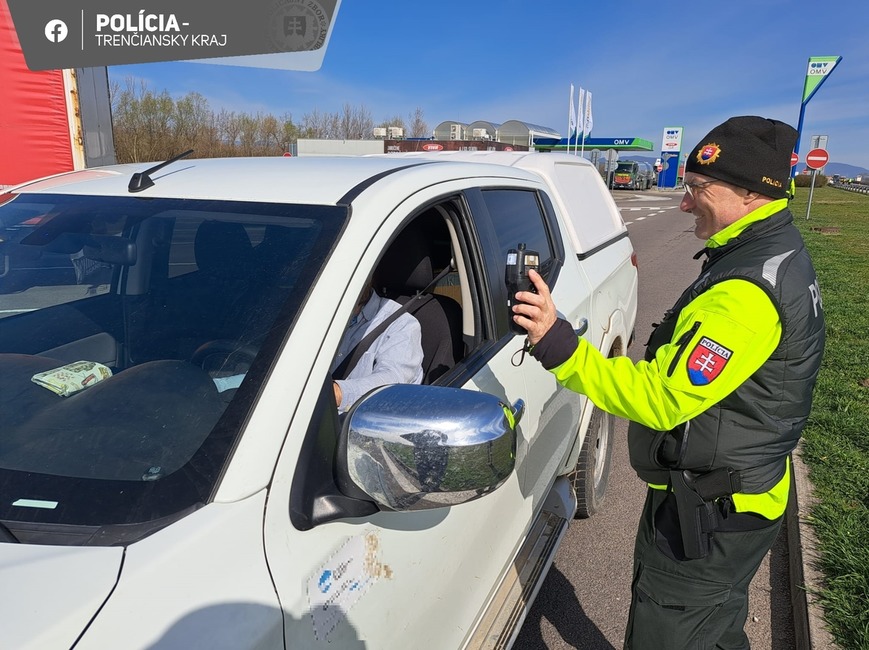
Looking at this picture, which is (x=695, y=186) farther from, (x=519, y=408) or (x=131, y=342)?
(x=131, y=342)

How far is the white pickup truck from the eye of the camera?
3.39 feet

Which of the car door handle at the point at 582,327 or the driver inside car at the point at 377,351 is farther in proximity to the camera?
the car door handle at the point at 582,327

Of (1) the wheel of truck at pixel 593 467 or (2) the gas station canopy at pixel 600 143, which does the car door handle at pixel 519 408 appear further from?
(2) the gas station canopy at pixel 600 143

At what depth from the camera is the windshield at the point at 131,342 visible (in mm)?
1147

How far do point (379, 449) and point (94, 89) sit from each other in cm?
787

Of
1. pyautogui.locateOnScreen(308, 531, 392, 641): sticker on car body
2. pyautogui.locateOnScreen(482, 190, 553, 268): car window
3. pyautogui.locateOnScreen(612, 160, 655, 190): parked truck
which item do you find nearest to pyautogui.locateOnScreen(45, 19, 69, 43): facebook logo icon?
pyautogui.locateOnScreen(482, 190, 553, 268): car window

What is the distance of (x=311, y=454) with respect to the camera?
1232 mm

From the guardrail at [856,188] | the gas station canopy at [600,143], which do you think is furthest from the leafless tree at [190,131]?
the guardrail at [856,188]

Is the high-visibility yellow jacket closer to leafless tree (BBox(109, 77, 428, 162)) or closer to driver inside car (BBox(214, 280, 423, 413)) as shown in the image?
driver inside car (BBox(214, 280, 423, 413))

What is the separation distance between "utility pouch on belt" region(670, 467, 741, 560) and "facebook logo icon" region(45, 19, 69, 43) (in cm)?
781

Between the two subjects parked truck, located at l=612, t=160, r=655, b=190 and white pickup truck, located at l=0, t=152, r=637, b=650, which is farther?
parked truck, located at l=612, t=160, r=655, b=190

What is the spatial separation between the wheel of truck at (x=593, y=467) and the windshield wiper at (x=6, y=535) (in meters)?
2.68

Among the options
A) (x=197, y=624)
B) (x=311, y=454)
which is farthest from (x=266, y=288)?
(x=197, y=624)

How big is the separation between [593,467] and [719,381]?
202 centimetres
